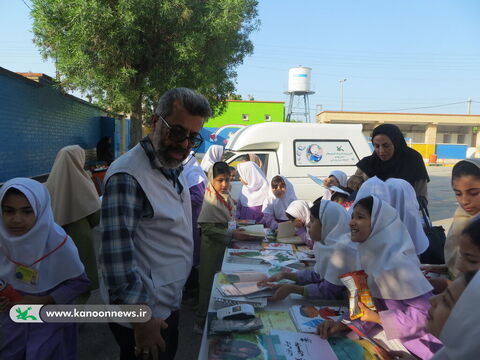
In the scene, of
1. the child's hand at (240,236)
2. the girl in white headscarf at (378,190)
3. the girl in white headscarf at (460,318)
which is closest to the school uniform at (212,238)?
the child's hand at (240,236)

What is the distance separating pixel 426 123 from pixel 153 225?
3568 cm

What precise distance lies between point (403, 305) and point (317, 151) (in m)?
5.48

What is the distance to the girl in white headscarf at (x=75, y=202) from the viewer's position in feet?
9.41

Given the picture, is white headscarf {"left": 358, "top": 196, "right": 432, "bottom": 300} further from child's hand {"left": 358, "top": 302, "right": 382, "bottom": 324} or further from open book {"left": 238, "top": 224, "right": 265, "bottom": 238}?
open book {"left": 238, "top": 224, "right": 265, "bottom": 238}

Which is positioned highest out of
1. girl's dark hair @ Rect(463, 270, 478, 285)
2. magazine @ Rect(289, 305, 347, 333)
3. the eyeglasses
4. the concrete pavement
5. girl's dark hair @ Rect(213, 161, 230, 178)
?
the eyeglasses

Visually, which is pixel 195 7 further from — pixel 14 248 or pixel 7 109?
pixel 14 248

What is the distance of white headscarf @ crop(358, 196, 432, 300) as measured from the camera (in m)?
1.62

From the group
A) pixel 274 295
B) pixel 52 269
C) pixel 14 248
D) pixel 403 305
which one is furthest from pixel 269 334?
pixel 14 248

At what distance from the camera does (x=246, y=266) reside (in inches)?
106

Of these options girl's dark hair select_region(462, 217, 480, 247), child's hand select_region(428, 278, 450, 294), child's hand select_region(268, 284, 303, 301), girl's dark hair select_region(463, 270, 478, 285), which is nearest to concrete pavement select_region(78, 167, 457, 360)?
child's hand select_region(268, 284, 303, 301)

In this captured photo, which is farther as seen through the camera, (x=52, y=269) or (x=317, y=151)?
(x=317, y=151)

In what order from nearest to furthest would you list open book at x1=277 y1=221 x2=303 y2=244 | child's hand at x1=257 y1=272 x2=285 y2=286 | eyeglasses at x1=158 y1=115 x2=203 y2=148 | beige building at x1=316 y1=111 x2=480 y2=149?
eyeglasses at x1=158 y1=115 x2=203 y2=148
child's hand at x1=257 y1=272 x2=285 y2=286
open book at x1=277 y1=221 x2=303 y2=244
beige building at x1=316 y1=111 x2=480 y2=149

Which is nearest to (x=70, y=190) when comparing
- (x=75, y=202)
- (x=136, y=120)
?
(x=75, y=202)

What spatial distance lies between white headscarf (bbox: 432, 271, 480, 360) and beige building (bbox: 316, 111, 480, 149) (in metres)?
31.4
